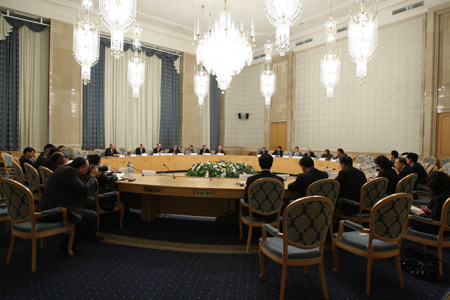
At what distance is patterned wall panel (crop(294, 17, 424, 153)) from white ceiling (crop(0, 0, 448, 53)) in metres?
0.69

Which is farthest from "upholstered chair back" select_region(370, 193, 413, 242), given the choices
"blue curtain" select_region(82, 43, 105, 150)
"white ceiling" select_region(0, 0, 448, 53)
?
"blue curtain" select_region(82, 43, 105, 150)

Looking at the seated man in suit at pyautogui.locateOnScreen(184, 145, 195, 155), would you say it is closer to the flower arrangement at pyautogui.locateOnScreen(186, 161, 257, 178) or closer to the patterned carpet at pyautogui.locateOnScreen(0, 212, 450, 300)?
the flower arrangement at pyautogui.locateOnScreen(186, 161, 257, 178)

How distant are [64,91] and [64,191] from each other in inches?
311

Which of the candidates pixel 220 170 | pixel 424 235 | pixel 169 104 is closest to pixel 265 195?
pixel 424 235

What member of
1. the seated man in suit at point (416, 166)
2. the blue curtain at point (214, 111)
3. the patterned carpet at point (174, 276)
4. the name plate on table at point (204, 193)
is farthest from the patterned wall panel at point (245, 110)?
the patterned carpet at point (174, 276)

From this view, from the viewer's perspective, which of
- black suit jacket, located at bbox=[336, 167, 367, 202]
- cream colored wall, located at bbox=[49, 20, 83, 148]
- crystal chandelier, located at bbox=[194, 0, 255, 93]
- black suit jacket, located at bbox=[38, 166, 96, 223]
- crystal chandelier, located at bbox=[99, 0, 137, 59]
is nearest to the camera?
black suit jacket, located at bbox=[38, 166, 96, 223]

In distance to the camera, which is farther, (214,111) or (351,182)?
(214,111)

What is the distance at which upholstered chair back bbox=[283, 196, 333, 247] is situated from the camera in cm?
213

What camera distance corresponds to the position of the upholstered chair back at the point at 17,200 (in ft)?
8.67

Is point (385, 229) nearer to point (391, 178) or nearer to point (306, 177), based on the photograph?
point (306, 177)

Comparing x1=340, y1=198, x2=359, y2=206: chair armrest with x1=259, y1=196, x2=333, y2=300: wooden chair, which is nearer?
x1=259, y1=196, x2=333, y2=300: wooden chair

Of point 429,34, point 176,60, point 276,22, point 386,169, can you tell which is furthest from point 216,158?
point 429,34

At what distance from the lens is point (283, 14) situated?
4.66m

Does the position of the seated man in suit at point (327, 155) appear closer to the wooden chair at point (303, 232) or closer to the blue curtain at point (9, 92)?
the wooden chair at point (303, 232)
